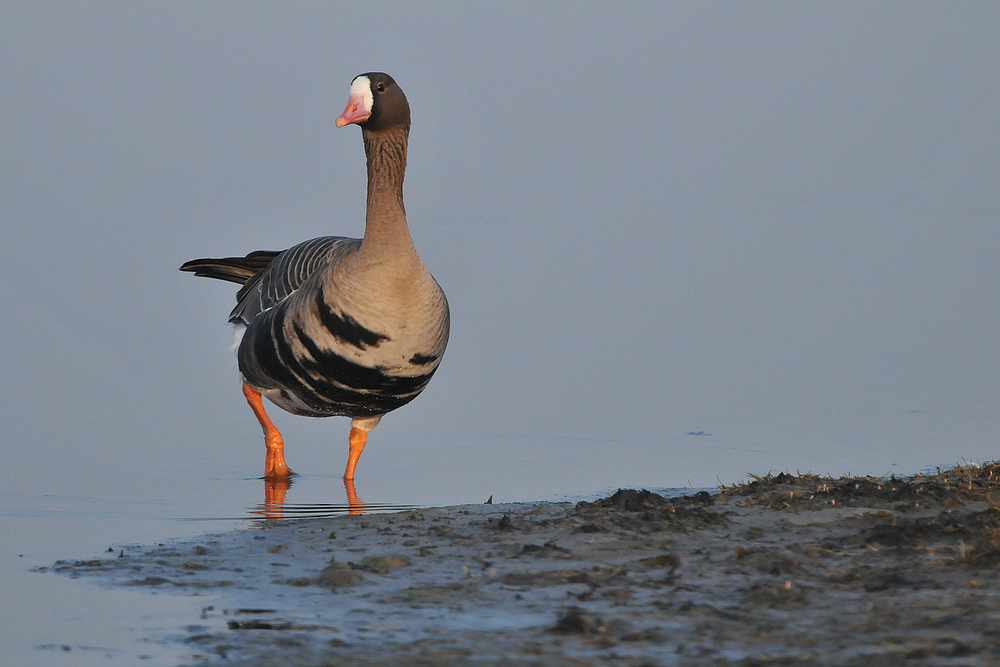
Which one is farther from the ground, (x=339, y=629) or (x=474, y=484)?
(x=474, y=484)

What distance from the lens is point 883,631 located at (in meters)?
4.22

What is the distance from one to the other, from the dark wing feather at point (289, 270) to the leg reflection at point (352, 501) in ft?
5.27

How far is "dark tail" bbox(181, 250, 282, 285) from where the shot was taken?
10.8m

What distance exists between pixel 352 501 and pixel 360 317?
4.15ft

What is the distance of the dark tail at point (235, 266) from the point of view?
35.3 ft

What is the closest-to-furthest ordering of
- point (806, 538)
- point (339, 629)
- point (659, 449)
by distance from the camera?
1. point (339, 629)
2. point (806, 538)
3. point (659, 449)

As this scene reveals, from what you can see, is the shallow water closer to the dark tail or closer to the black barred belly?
the black barred belly

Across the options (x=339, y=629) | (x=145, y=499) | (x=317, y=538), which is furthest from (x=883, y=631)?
(x=145, y=499)

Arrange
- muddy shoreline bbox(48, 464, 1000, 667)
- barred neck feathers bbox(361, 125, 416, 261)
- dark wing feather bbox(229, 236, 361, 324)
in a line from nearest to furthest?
1. muddy shoreline bbox(48, 464, 1000, 667)
2. barred neck feathers bbox(361, 125, 416, 261)
3. dark wing feather bbox(229, 236, 361, 324)

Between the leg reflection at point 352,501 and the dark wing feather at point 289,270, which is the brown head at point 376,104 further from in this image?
the leg reflection at point 352,501

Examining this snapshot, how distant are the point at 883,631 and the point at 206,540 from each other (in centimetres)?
358

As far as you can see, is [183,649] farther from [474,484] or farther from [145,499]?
[474,484]

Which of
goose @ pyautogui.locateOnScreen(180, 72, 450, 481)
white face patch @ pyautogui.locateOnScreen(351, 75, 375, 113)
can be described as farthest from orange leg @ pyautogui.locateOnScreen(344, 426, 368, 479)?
white face patch @ pyautogui.locateOnScreen(351, 75, 375, 113)

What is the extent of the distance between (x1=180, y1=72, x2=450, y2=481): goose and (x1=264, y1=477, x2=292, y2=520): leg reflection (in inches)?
5.7
